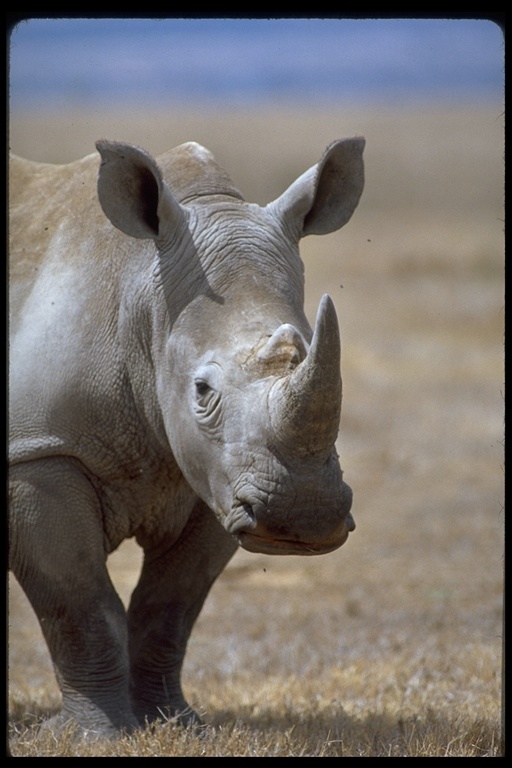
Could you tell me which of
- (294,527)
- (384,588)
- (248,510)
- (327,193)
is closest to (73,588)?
(248,510)

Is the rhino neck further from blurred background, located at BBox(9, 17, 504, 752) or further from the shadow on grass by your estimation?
the shadow on grass

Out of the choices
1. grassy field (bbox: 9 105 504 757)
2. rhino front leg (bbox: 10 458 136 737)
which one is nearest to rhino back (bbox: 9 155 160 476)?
rhino front leg (bbox: 10 458 136 737)

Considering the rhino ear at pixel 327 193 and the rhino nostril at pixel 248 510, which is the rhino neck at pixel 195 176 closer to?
the rhino ear at pixel 327 193

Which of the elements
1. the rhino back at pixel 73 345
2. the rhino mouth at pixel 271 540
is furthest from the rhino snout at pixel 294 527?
the rhino back at pixel 73 345

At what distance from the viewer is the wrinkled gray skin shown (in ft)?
15.4

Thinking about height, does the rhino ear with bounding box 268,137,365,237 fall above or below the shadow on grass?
above

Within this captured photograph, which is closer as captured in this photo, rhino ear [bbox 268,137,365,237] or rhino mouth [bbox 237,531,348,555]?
rhino mouth [bbox 237,531,348,555]

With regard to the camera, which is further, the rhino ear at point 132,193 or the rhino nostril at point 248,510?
the rhino ear at point 132,193

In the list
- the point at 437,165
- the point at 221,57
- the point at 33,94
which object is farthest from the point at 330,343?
the point at 221,57

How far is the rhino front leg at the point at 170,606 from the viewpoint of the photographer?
5598 mm

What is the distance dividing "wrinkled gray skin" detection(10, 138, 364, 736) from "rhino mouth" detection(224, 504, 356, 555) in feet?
0.03

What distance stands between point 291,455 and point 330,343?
0.42 meters

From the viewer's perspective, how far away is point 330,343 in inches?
166

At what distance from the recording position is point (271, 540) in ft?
14.6
